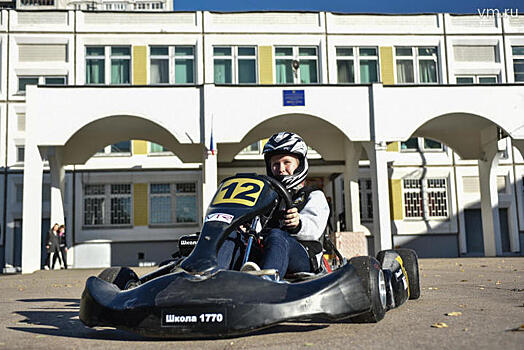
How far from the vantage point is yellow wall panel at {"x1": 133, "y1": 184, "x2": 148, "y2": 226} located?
24.3m

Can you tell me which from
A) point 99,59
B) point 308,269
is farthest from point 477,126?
point 308,269

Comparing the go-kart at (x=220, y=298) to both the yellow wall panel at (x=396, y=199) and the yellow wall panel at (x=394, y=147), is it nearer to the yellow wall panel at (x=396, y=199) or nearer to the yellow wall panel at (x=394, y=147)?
the yellow wall panel at (x=396, y=199)

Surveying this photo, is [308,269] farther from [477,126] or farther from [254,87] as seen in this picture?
[477,126]

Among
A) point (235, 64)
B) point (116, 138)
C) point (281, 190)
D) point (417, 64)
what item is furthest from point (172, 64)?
point (281, 190)

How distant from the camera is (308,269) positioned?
4.23m

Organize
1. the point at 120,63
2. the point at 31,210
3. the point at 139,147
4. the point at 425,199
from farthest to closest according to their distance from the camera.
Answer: the point at 425,199 < the point at 120,63 < the point at 139,147 < the point at 31,210

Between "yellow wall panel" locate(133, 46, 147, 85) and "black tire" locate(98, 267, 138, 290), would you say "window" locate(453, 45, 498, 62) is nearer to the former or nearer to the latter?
"yellow wall panel" locate(133, 46, 147, 85)

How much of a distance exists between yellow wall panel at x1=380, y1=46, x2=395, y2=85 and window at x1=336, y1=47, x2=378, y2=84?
9.9 inches

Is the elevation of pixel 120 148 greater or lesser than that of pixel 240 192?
greater

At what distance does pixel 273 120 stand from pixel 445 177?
11.6 metres

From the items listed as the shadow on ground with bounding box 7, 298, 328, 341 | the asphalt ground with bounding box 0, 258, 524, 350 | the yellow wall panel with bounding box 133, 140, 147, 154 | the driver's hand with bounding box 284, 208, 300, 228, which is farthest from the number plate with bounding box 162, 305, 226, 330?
the yellow wall panel with bounding box 133, 140, 147, 154

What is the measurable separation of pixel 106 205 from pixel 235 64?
777 cm

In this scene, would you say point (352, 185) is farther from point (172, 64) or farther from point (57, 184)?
point (172, 64)

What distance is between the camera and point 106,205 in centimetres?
2430
